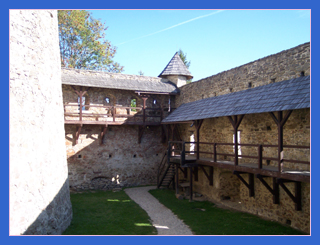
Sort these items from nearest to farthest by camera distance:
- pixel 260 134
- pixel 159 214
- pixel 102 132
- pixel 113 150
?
1. pixel 260 134
2. pixel 159 214
3. pixel 102 132
4. pixel 113 150

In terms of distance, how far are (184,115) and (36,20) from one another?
27.4 ft

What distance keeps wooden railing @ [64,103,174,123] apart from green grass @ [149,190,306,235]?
5.54 meters

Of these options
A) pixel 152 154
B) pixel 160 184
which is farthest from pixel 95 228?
pixel 152 154

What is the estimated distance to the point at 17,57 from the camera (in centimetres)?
625

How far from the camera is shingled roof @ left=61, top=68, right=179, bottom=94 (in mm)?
14484

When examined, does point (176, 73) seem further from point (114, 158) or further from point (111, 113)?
point (114, 158)

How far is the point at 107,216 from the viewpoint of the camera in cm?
1013

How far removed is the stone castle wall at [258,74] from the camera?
9.25 metres

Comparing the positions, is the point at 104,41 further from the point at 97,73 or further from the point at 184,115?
the point at 184,115

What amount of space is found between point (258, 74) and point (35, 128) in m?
8.14

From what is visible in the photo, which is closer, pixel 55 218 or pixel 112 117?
pixel 55 218

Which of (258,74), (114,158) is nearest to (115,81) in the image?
(114,158)

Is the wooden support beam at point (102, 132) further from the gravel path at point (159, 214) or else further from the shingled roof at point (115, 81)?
the gravel path at point (159, 214)

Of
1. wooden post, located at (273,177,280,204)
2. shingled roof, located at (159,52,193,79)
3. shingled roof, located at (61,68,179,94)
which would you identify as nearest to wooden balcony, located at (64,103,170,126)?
shingled roof, located at (61,68,179,94)
